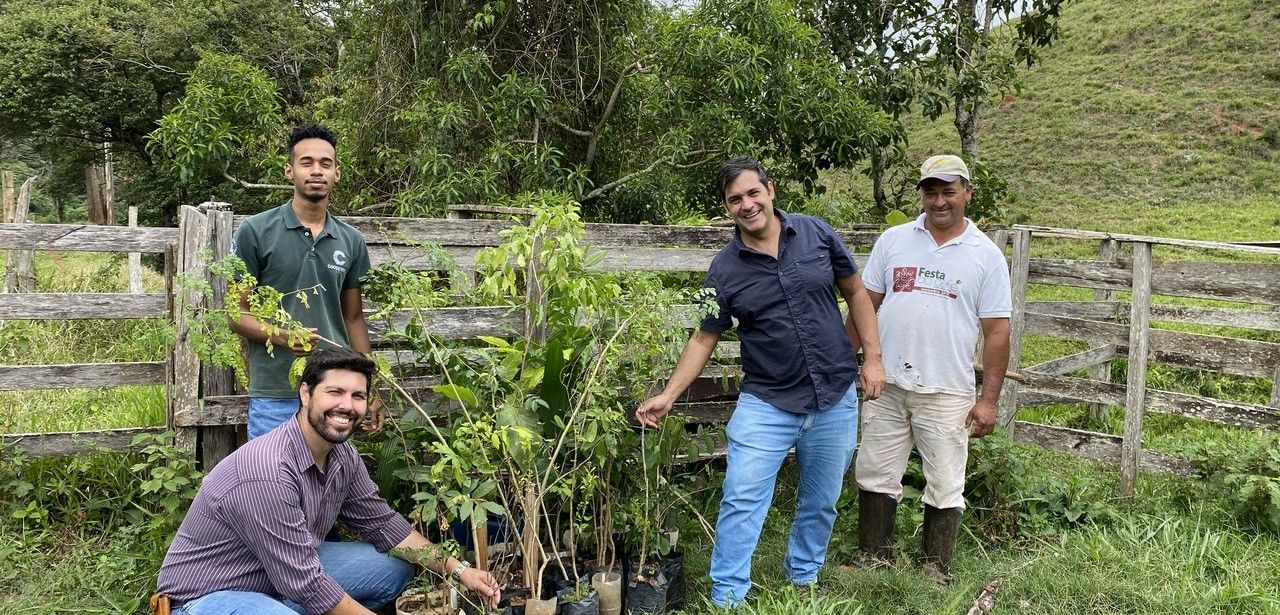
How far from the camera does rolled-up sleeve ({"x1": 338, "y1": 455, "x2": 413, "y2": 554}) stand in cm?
353

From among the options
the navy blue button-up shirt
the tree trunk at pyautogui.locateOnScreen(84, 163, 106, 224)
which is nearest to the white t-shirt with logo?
the navy blue button-up shirt

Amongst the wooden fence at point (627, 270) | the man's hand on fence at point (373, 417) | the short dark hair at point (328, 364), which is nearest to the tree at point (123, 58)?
the wooden fence at point (627, 270)

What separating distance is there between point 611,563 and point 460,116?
4052mm

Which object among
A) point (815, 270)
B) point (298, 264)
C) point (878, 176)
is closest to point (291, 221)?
point (298, 264)

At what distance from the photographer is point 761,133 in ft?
24.0

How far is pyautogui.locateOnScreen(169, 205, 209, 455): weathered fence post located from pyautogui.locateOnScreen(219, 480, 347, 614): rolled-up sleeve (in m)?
1.11

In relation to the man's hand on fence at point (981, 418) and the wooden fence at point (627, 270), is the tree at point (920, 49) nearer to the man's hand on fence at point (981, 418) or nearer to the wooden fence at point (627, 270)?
the wooden fence at point (627, 270)

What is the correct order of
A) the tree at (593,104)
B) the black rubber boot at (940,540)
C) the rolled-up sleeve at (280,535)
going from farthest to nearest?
the tree at (593,104) < the black rubber boot at (940,540) < the rolled-up sleeve at (280,535)

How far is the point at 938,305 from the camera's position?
393 cm

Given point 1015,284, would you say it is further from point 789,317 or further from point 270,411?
point 270,411

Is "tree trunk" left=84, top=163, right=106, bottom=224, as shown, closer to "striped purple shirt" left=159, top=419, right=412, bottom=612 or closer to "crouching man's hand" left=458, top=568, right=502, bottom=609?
"striped purple shirt" left=159, top=419, right=412, bottom=612

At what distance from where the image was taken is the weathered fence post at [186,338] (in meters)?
3.97

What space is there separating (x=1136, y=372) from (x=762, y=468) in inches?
106

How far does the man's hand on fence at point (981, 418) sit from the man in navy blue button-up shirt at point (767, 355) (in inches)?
19.6
